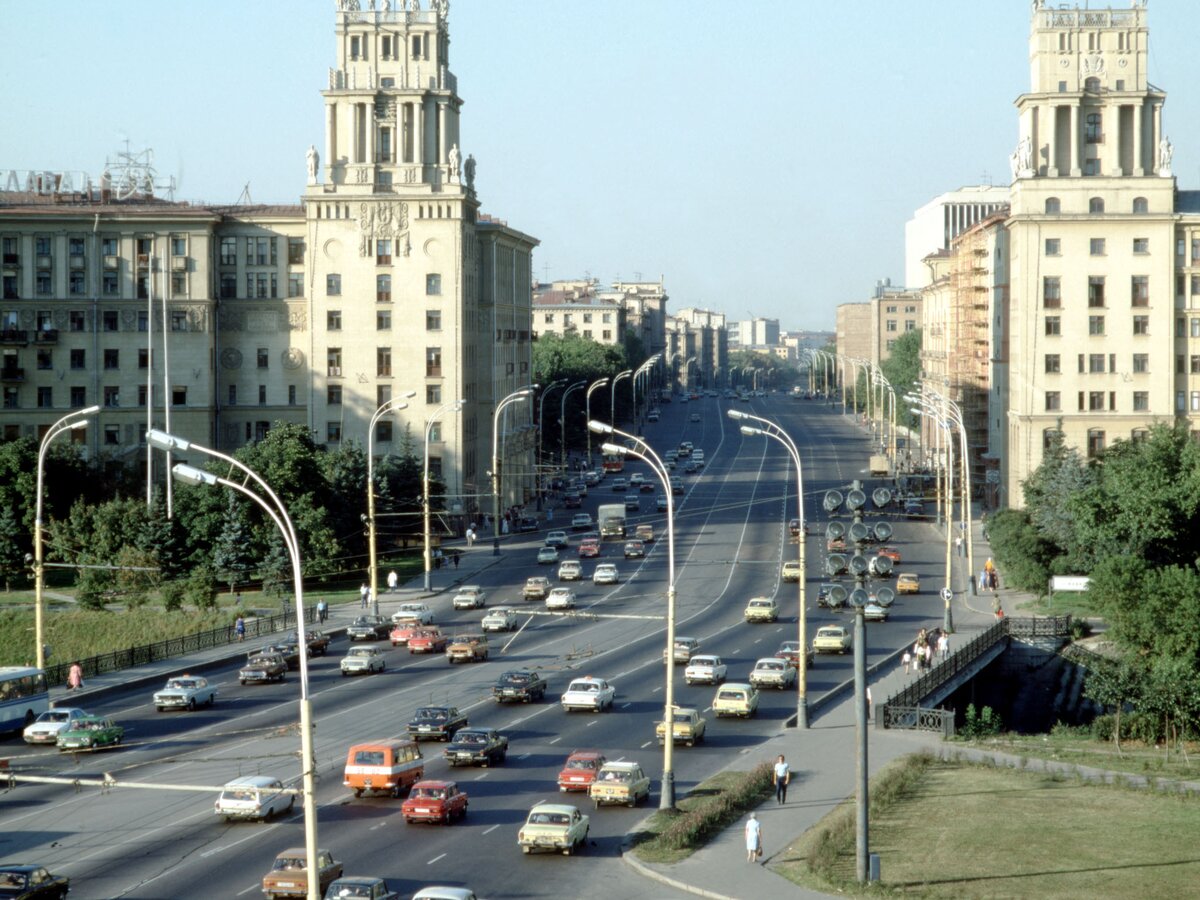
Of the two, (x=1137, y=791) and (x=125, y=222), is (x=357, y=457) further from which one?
(x=1137, y=791)

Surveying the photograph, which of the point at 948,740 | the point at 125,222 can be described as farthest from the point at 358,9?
the point at 948,740

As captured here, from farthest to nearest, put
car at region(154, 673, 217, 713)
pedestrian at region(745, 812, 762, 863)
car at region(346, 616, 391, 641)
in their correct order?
car at region(346, 616, 391, 641)
car at region(154, 673, 217, 713)
pedestrian at region(745, 812, 762, 863)

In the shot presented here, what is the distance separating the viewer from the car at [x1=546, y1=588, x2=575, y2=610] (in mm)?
82688

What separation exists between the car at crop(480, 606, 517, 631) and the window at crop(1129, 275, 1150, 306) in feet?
174

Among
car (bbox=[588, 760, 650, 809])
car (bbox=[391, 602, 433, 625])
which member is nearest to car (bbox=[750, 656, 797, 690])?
car (bbox=[588, 760, 650, 809])

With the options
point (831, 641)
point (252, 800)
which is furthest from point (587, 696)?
point (252, 800)

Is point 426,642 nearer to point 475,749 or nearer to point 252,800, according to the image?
point 475,749

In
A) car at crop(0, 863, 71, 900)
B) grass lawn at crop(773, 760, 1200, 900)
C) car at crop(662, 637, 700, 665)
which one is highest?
car at crop(662, 637, 700, 665)

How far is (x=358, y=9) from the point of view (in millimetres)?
118125

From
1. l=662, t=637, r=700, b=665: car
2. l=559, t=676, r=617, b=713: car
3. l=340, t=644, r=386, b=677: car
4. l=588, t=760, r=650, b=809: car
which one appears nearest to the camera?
l=588, t=760, r=650, b=809: car

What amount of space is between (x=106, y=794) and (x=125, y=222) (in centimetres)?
7713

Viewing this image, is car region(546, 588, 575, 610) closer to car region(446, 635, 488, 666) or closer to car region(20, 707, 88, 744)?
car region(446, 635, 488, 666)

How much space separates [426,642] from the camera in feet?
236

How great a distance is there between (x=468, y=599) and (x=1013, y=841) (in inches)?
1818
